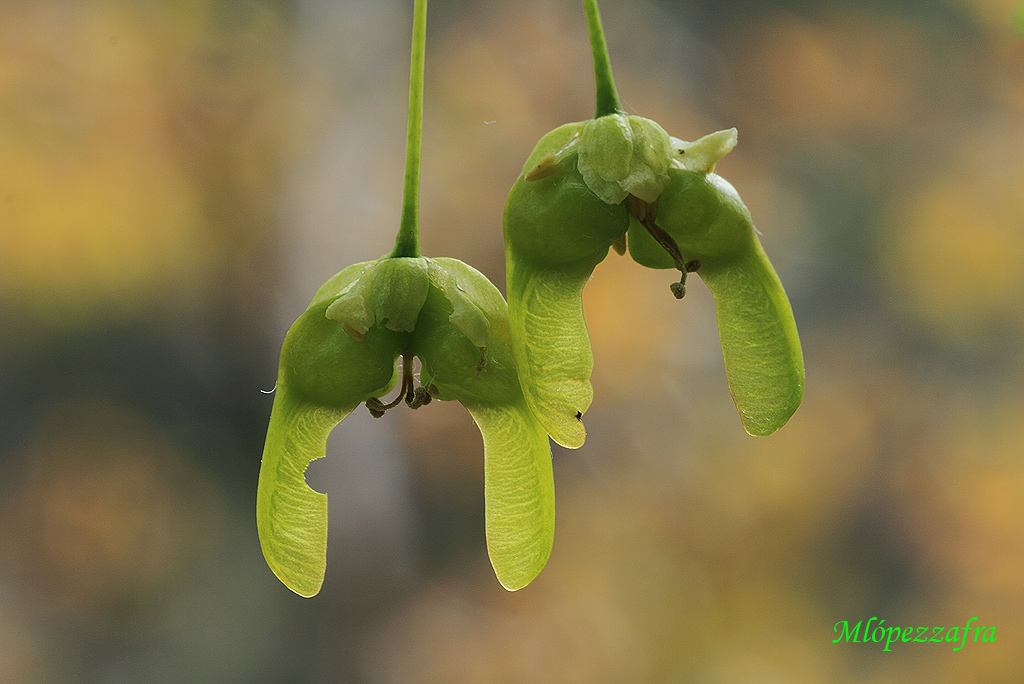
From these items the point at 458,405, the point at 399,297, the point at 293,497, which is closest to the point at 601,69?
the point at 399,297

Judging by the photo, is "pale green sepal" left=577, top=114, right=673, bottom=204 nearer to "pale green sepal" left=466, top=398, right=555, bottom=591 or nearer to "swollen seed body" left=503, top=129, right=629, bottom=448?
"swollen seed body" left=503, top=129, right=629, bottom=448

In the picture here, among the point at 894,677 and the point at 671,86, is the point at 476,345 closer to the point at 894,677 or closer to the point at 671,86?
the point at 671,86

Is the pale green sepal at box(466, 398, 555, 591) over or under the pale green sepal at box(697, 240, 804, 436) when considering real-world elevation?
under

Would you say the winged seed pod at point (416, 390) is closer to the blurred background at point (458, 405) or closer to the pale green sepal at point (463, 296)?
the pale green sepal at point (463, 296)

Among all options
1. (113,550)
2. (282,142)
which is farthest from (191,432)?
(282,142)

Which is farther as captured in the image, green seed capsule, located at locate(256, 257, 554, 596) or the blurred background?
the blurred background

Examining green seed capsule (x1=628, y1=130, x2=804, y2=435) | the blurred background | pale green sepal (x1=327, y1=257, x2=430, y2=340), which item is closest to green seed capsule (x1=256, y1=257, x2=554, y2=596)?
pale green sepal (x1=327, y1=257, x2=430, y2=340)
